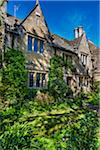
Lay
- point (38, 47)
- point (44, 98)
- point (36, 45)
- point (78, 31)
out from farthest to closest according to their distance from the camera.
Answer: point (78, 31) < point (38, 47) < point (36, 45) < point (44, 98)

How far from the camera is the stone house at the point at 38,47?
66.0 ft

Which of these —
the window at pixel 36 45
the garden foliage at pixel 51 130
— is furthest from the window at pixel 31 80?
the garden foliage at pixel 51 130

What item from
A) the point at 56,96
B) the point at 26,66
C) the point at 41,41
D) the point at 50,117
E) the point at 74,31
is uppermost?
the point at 74,31

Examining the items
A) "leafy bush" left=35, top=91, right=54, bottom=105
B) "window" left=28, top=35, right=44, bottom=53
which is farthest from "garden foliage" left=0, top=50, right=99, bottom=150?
"window" left=28, top=35, right=44, bottom=53

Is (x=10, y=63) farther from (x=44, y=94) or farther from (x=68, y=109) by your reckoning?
(x=68, y=109)

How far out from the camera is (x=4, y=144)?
3.31 meters

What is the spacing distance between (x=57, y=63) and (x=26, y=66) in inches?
181

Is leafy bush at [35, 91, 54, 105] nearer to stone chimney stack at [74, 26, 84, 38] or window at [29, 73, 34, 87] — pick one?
window at [29, 73, 34, 87]

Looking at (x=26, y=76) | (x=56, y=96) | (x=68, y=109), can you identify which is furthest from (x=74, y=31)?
(x=68, y=109)

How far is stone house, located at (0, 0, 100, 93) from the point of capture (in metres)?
20.1

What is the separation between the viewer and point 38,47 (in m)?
22.8

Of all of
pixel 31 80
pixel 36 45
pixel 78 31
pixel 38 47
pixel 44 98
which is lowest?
pixel 44 98

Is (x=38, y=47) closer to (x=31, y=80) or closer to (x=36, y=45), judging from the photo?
(x=36, y=45)

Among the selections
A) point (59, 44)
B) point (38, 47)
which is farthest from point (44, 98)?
point (59, 44)
